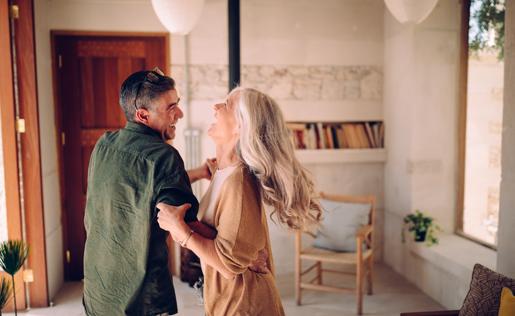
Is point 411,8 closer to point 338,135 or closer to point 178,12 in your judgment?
point 178,12

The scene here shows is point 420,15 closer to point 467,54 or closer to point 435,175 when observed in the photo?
point 467,54

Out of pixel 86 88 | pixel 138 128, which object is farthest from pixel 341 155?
pixel 138 128

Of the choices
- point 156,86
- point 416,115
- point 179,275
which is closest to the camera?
point 156,86

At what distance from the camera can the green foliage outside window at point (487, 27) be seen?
3514 millimetres

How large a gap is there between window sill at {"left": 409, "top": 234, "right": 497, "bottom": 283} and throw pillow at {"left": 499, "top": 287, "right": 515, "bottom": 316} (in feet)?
4.12

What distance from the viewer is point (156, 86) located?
170cm

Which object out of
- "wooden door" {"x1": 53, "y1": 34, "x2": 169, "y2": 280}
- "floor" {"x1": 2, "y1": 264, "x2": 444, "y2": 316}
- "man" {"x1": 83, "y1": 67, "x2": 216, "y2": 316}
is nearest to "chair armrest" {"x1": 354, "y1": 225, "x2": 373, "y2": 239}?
"floor" {"x1": 2, "y1": 264, "x2": 444, "y2": 316}

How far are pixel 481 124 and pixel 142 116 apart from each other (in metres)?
3.31

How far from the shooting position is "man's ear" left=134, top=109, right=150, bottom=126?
1.68 m

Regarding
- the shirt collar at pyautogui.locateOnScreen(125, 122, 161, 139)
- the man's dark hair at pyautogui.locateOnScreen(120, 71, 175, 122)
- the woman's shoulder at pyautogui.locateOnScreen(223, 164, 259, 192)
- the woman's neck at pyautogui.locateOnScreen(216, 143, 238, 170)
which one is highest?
the man's dark hair at pyautogui.locateOnScreen(120, 71, 175, 122)

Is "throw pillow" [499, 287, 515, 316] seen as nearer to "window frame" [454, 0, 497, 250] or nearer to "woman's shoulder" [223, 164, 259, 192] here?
"woman's shoulder" [223, 164, 259, 192]

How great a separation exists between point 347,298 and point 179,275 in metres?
1.77

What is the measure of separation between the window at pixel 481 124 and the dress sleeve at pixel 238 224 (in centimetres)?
285

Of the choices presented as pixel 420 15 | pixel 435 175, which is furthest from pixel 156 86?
pixel 435 175
